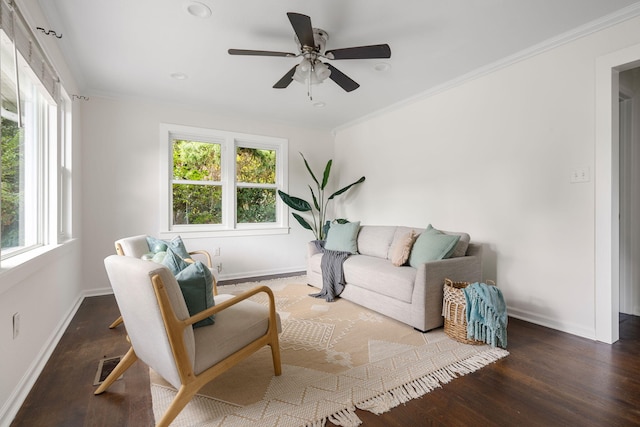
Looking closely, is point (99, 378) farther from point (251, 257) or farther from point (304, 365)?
point (251, 257)

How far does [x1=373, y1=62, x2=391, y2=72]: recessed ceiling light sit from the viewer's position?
3.00m

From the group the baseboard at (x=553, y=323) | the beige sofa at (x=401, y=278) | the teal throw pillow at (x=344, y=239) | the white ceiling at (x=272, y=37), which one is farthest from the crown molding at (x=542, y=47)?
the baseboard at (x=553, y=323)

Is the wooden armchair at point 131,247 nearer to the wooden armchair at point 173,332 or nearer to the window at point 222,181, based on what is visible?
the wooden armchair at point 173,332

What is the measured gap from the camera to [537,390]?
1.75 metres

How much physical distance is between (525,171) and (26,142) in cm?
402

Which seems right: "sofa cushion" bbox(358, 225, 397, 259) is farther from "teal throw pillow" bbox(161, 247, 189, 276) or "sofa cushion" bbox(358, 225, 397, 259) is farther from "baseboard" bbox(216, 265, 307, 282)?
"teal throw pillow" bbox(161, 247, 189, 276)

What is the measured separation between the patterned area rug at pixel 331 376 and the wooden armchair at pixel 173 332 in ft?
0.80

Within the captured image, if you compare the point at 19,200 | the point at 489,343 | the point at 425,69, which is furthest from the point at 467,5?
the point at 19,200

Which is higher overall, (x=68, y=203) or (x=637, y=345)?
(x=68, y=203)

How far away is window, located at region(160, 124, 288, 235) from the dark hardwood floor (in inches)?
85.3

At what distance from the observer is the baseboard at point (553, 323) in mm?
2435

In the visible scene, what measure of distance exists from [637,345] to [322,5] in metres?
3.35

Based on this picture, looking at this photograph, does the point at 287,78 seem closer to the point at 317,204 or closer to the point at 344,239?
the point at 344,239

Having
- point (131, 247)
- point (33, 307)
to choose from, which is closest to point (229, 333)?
point (33, 307)
